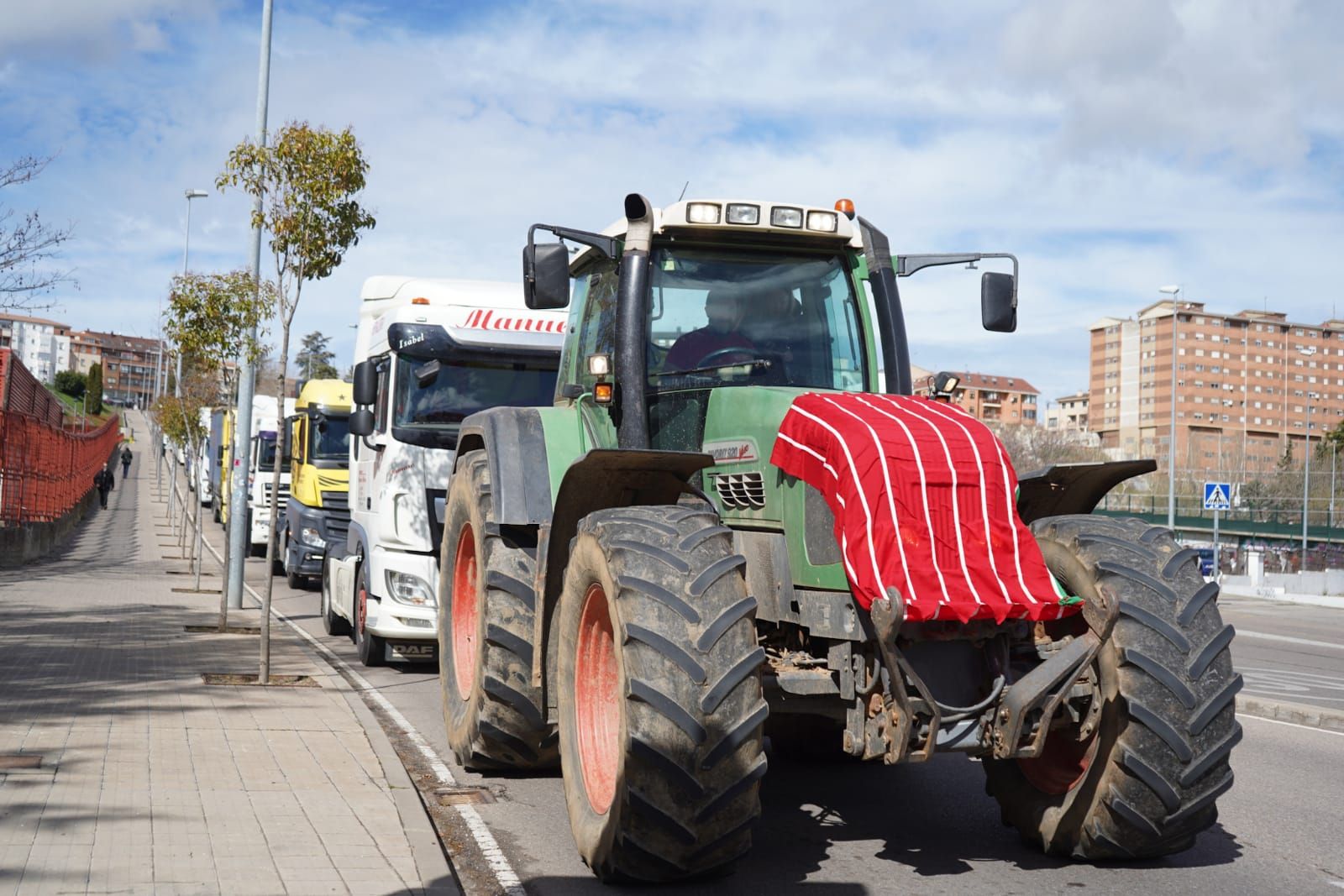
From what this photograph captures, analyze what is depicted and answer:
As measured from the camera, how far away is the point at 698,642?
15.9 ft

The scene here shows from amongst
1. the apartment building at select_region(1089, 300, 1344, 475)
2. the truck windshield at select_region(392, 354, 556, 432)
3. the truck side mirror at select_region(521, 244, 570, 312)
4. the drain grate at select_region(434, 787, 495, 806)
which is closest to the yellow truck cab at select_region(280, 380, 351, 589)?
the truck windshield at select_region(392, 354, 556, 432)

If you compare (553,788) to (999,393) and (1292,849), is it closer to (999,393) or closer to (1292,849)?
(1292,849)

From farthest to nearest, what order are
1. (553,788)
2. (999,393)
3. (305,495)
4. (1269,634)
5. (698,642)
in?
(999,393), (1269,634), (305,495), (553,788), (698,642)

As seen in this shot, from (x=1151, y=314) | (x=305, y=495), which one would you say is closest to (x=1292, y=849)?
(x=305, y=495)

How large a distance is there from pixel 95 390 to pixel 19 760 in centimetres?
11455

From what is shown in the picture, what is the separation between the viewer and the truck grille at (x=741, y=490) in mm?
5910

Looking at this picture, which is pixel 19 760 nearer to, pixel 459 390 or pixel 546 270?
pixel 546 270

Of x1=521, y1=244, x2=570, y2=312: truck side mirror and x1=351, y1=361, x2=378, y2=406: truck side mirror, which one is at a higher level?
x1=521, y1=244, x2=570, y2=312: truck side mirror

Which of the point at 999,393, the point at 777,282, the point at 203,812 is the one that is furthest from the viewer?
the point at 999,393

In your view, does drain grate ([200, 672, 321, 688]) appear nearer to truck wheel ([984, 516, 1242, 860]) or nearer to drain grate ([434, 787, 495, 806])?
drain grate ([434, 787, 495, 806])

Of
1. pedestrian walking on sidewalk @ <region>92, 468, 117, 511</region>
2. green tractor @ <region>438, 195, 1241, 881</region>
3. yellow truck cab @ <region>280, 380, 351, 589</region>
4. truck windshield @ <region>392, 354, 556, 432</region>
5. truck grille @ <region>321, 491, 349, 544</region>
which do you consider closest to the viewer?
green tractor @ <region>438, 195, 1241, 881</region>

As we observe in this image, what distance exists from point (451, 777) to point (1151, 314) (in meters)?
143

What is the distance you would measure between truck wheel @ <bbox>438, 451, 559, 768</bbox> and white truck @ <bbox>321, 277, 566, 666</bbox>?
361cm

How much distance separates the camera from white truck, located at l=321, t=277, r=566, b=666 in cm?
1179
